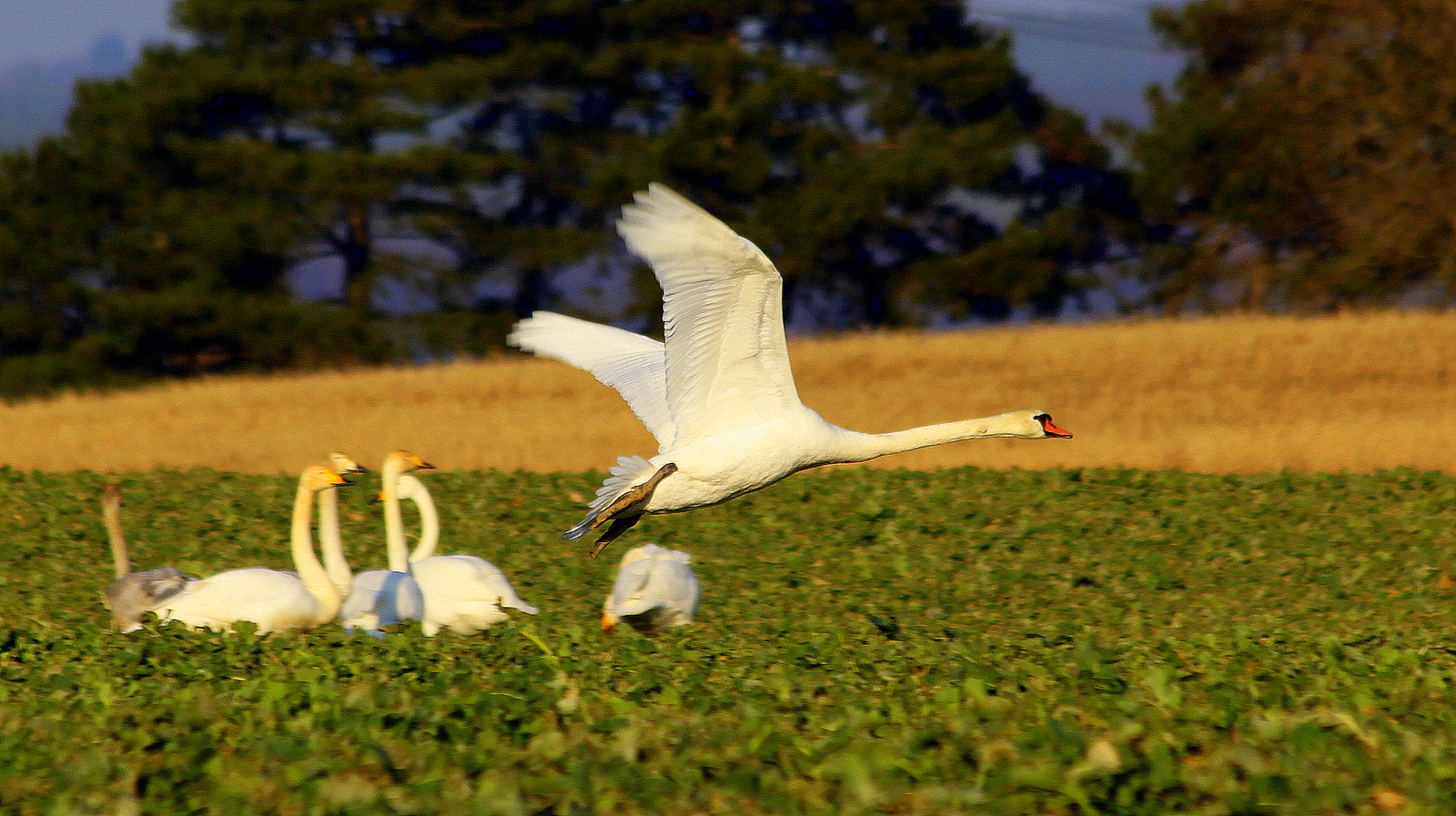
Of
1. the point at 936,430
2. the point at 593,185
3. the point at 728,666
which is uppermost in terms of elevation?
the point at 593,185

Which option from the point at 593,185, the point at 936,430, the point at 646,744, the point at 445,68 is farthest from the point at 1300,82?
the point at 646,744

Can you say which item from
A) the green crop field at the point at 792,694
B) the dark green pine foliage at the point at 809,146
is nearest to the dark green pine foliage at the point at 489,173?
the dark green pine foliage at the point at 809,146

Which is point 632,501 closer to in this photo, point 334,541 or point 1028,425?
point 1028,425

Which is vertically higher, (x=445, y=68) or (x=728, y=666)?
(x=445, y=68)

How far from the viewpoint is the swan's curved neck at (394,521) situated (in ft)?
33.6

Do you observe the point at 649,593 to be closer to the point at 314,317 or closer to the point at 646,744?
the point at 646,744

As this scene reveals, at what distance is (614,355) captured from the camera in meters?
9.84

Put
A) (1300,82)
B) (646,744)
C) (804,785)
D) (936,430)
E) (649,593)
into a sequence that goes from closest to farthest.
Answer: (804,785), (646,744), (936,430), (649,593), (1300,82)

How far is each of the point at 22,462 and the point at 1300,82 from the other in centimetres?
2472

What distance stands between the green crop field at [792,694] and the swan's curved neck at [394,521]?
102cm

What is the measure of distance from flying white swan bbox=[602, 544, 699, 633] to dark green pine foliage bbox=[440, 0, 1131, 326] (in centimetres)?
2243

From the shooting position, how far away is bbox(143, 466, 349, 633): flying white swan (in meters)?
8.20

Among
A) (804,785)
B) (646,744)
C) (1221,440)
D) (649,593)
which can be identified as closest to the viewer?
(804,785)

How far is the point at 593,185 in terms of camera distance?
32312 millimetres
